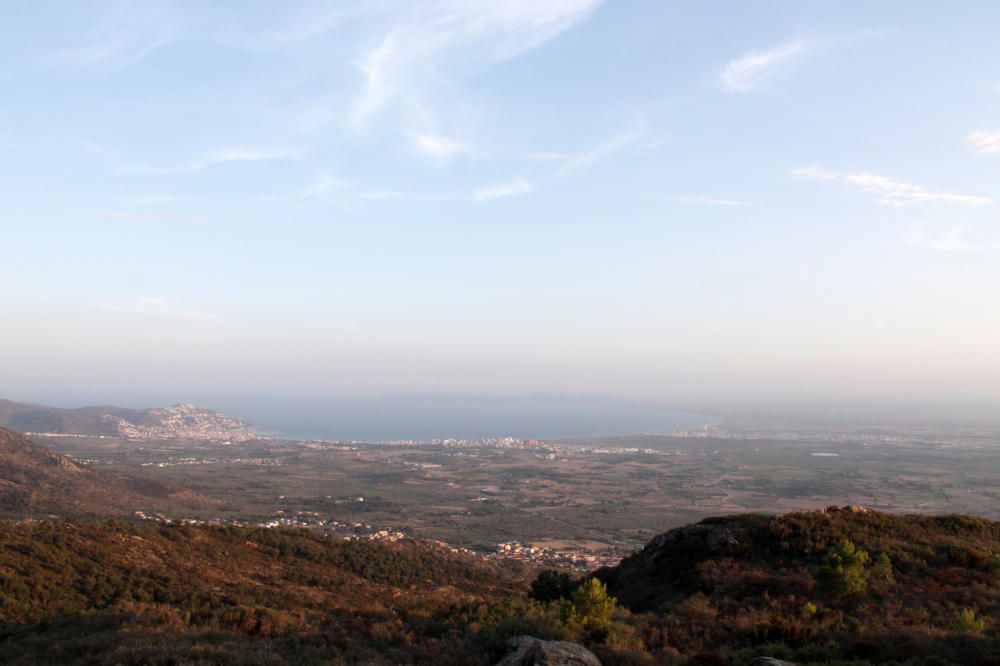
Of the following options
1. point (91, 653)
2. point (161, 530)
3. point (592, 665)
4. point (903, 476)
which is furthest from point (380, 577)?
point (903, 476)

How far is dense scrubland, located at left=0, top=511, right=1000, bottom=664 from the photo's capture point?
1197cm

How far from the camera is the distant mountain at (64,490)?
181 ft

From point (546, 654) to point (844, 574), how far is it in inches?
402

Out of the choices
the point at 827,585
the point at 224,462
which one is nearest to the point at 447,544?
the point at 827,585

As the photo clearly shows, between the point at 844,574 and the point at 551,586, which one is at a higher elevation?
the point at 844,574

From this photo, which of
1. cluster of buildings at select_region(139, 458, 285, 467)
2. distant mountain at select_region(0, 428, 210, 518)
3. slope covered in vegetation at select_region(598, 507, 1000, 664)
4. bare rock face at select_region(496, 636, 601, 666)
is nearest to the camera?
bare rock face at select_region(496, 636, 601, 666)

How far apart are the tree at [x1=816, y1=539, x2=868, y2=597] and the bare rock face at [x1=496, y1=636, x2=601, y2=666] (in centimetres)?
876

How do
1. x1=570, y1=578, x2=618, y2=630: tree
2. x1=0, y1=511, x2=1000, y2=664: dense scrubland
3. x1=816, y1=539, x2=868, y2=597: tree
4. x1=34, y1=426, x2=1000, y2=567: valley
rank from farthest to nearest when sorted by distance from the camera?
x1=34, y1=426, x2=1000, y2=567: valley < x1=816, y1=539, x2=868, y2=597: tree < x1=570, y1=578, x2=618, y2=630: tree < x1=0, y1=511, x2=1000, y2=664: dense scrubland

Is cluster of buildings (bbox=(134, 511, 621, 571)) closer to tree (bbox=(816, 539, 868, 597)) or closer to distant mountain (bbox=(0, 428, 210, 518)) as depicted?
distant mountain (bbox=(0, 428, 210, 518))

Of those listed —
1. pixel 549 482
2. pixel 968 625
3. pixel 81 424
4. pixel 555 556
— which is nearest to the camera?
pixel 968 625

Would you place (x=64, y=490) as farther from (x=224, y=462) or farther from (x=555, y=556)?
(x=224, y=462)

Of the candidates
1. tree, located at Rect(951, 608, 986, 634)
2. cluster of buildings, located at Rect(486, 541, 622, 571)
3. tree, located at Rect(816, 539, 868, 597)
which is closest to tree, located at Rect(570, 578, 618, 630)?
tree, located at Rect(816, 539, 868, 597)

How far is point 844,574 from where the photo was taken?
16.2 metres

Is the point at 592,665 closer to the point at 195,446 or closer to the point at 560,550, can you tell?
the point at 560,550
